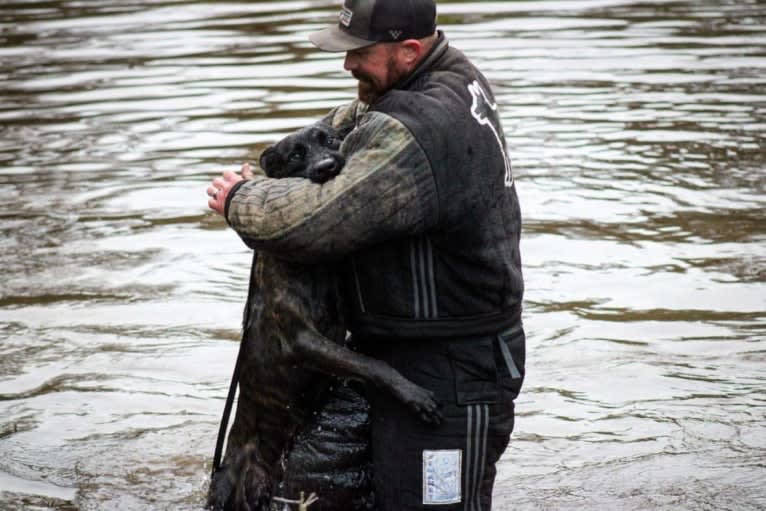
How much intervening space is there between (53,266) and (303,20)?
8.05 m

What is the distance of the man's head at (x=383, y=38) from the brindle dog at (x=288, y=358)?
285 mm

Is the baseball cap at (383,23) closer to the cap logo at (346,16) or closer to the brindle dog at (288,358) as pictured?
the cap logo at (346,16)

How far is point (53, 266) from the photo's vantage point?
803 centimetres

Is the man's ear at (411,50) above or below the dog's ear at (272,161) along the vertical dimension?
above

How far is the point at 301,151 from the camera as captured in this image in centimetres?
415

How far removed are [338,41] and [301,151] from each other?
387 mm

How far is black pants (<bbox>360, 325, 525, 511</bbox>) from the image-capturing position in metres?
4.00

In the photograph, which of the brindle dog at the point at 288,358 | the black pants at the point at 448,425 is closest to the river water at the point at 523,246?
the brindle dog at the point at 288,358

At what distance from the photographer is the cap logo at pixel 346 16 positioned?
3982mm

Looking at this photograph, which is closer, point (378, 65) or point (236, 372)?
point (378, 65)

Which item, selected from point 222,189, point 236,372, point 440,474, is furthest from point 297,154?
point 440,474

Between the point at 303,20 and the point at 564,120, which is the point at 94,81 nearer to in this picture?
the point at 303,20

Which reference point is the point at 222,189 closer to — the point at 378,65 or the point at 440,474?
the point at 378,65

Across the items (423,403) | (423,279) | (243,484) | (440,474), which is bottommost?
(243,484)
